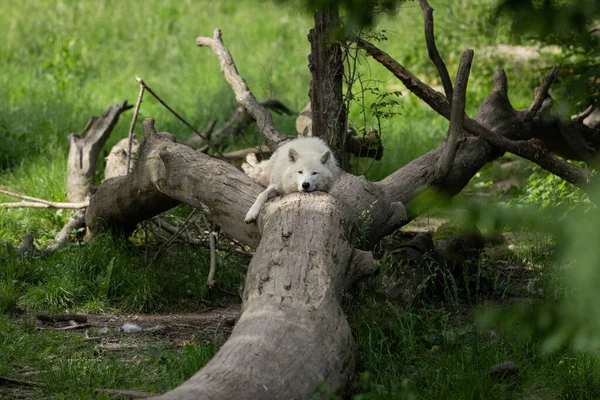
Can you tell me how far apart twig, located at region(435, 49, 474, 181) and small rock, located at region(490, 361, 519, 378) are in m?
1.96

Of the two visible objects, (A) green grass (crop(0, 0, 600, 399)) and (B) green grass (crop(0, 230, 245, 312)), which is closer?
(A) green grass (crop(0, 0, 600, 399))

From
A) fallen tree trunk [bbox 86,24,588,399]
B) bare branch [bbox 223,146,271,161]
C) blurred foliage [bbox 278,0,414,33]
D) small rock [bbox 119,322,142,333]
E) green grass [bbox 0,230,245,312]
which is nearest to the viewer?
blurred foliage [bbox 278,0,414,33]

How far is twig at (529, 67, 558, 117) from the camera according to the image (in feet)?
23.1

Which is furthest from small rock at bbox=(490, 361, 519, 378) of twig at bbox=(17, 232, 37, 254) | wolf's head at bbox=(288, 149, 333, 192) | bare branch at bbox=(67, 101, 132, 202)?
bare branch at bbox=(67, 101, 132, 202)

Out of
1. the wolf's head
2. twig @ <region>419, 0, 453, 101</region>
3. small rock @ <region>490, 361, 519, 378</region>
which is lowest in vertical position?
small rock @ <region>490, 361, 519, 378</region>

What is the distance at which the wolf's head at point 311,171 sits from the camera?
5.87 metres

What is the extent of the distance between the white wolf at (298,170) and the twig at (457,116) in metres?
0.86

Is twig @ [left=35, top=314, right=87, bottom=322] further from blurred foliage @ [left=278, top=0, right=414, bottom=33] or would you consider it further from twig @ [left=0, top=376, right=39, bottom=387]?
blurred foliage @ [left=278, top=0, right=414, bottom=33]

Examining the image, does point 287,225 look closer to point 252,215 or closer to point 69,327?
point 252,215

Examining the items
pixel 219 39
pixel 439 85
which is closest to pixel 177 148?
pixel 219 39

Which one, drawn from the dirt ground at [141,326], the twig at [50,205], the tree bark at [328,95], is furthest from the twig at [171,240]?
the tree bark at [328,95]

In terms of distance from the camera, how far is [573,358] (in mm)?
4773

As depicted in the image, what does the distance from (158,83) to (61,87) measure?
183 cm

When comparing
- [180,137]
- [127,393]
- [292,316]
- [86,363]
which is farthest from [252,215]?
[180,137]
